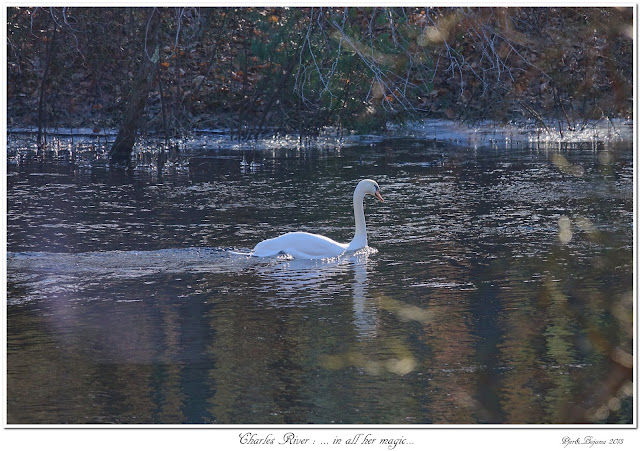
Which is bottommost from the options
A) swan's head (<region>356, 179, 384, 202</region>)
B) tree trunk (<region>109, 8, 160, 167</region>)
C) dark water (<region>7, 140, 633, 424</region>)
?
dark water (<region>7, 140, 633, 424</region>)

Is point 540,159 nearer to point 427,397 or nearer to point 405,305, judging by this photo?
point 405,305

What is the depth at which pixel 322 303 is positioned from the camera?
909 cm

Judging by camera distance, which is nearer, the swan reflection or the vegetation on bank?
the swan reflection

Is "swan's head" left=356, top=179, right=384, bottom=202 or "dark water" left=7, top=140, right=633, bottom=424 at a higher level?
"swan's head" left=356, top=179, right=384, bottom=202

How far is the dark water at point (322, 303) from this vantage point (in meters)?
6.70

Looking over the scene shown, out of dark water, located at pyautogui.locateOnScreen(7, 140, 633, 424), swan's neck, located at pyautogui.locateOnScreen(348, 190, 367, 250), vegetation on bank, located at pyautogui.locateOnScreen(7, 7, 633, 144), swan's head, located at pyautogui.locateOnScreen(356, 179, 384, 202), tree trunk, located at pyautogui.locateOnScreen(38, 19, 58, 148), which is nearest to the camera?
dark water, located at pyautogui.locateOnScreen(7, 140, 633, 424)

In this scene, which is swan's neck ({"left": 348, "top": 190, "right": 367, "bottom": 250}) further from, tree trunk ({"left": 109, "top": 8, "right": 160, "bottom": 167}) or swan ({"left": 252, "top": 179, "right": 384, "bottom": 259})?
tree trunk ({"left": 109, "top": 8, "right": 160, "bottom": 167})

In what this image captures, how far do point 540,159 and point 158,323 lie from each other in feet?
35.6

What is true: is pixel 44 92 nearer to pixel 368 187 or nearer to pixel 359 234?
pixel 368 187

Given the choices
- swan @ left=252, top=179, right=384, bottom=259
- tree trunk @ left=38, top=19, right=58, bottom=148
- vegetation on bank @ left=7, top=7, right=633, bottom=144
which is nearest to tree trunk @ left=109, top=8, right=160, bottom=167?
vegetation on bank @ left=7, top=7, right=633, bottom=144

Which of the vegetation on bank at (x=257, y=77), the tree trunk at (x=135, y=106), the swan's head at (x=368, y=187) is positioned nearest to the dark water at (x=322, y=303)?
the swan's head at (x=368, y=187)

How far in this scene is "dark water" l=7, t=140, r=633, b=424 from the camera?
22.0ft

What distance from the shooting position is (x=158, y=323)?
8.44m

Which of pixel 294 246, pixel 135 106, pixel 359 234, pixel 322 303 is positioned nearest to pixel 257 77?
pixel 135 106
